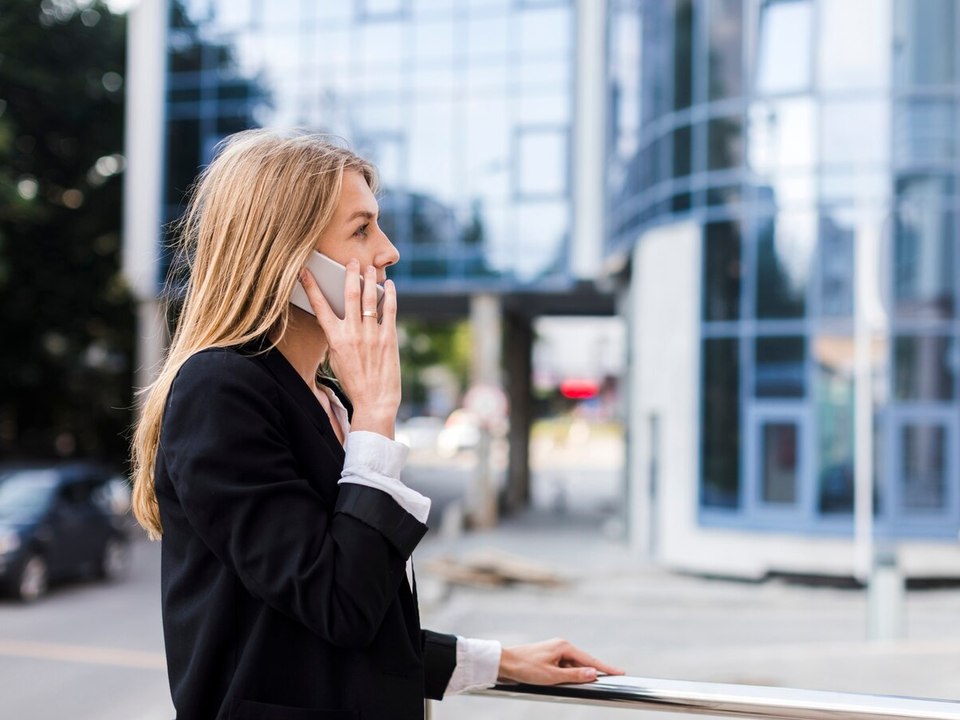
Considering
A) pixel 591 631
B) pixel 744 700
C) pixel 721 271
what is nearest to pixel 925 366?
pixel 721 271

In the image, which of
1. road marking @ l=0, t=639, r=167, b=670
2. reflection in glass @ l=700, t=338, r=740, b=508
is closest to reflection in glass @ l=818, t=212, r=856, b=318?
reflection in glass @ l=700, t=338, r=740, b=508

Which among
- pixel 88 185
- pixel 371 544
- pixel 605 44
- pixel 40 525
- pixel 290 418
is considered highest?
pixel 605 44

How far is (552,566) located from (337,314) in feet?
50.6

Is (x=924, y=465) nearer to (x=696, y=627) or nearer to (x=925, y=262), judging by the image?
(x=925, y=262)

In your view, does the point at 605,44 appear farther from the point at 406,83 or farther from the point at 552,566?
the point at 552,566

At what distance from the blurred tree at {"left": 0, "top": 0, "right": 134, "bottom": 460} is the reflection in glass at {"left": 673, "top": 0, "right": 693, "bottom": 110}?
51.7ft

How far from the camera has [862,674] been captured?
7637 millimetres

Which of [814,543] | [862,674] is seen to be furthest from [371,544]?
[814,543]

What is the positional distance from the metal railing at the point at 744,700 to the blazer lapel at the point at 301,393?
0.59 m

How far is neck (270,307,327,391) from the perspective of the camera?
1.55 metres

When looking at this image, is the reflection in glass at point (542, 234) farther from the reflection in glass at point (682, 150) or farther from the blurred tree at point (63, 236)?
the blurred tree at point (63, 236)

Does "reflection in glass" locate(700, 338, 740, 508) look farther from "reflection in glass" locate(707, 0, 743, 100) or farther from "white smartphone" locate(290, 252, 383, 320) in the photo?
"white smartphone" locate(290, 252, 383, 320)

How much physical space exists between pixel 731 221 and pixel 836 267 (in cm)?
189

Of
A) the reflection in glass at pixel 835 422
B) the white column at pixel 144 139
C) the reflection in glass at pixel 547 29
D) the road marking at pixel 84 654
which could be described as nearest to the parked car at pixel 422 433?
the white column at pixel 144 139
